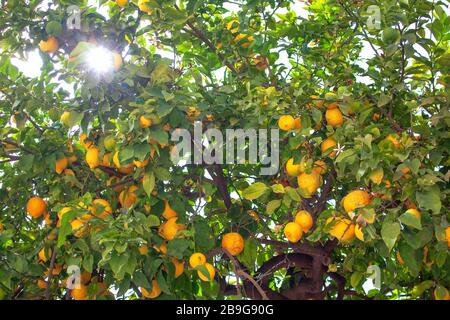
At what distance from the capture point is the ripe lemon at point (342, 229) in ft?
7.75

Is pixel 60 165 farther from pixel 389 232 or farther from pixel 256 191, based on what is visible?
pixel 389 232

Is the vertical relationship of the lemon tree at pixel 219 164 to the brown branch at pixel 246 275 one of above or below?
above

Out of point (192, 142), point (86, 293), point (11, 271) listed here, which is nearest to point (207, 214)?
point (192, 142)

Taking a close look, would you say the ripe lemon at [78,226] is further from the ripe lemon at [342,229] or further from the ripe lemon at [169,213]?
the ripe lemon at [342,229]

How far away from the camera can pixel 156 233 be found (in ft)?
8.30

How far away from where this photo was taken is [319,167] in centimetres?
261

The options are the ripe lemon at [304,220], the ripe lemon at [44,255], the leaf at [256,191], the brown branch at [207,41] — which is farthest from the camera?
the brown branch at [207,41]

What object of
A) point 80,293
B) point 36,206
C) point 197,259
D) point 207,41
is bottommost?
point 80,293

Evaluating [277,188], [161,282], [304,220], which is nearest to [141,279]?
[161,282]

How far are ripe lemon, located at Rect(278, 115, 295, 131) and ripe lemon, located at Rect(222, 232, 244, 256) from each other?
47 cm

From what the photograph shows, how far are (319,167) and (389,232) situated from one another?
21.7 inches

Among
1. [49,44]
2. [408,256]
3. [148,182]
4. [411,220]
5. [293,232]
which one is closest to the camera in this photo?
[411,220]

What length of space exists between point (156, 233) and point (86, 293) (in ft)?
1.36

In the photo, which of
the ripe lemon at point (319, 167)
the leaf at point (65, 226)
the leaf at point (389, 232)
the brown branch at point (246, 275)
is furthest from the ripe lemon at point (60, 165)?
the leaf at point (389, 232)
